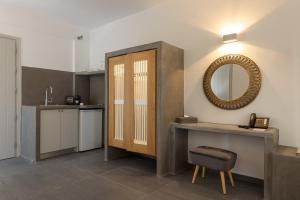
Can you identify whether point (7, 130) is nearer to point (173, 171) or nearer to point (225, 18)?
point (173, 171)

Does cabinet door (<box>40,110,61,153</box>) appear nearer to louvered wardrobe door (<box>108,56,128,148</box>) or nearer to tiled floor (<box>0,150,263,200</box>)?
tiled floor (<box>0,150,263,200</box>)

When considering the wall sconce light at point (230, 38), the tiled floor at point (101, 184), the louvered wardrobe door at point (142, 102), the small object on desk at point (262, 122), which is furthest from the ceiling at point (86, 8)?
the tiled floor at point (101, 184)

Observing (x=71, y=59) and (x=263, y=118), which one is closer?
(x=263, y=118)

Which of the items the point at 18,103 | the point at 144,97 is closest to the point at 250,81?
the point at 144,97

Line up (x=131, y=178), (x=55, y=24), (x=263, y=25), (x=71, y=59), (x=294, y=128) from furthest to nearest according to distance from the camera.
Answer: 1. (x=71, y=59)
2. (x=55, y=24)
3. (x=131, y=178)
4. (x=263, y=25)
5. (x=294, y=128)

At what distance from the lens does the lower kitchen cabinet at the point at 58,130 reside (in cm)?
373

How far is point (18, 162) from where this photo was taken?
3.64m

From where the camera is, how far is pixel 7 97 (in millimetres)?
3877

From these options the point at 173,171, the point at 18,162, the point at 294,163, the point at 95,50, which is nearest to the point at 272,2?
the point at 294,163

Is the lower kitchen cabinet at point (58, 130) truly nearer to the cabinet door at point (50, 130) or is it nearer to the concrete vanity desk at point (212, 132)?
the cabinet door at point (50, 130)

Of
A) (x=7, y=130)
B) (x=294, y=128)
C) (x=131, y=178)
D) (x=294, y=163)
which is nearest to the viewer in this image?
(x=294, y=163)

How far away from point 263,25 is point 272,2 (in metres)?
0.31

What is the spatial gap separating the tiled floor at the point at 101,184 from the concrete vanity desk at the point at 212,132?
0.22 meters

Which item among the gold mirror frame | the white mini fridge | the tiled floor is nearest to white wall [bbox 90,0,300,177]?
the gold mirror frame
